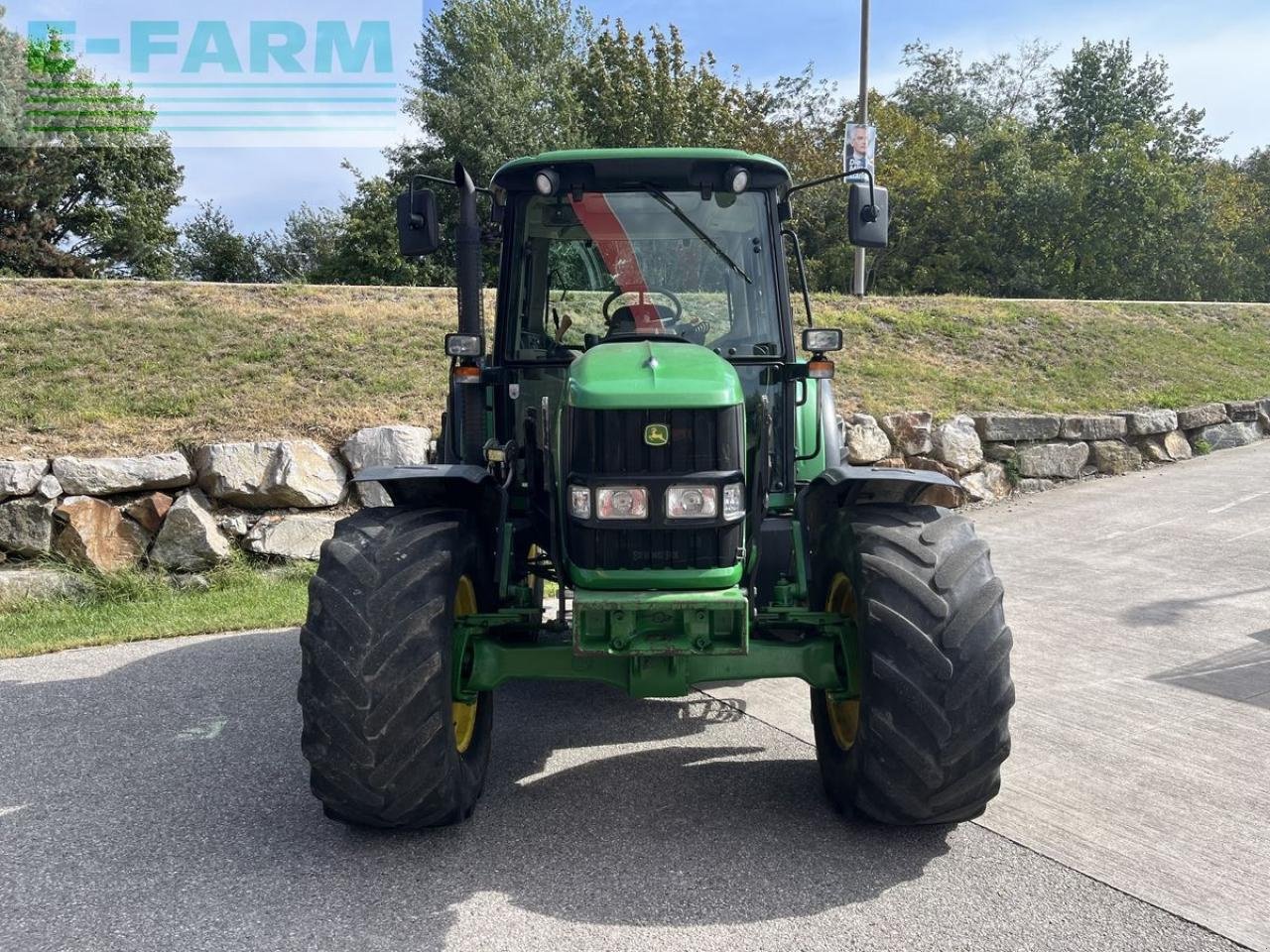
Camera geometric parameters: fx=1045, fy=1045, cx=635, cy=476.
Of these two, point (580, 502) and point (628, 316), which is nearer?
point (580, 502)

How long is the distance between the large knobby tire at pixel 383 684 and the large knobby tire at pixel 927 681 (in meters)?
1.42

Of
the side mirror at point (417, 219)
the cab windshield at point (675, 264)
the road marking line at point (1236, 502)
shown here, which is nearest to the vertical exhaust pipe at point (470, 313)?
the side mirror at point (417, 219)

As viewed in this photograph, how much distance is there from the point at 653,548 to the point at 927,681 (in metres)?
1.00

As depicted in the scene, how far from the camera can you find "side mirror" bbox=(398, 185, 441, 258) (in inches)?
186

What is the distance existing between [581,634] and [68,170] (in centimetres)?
2401

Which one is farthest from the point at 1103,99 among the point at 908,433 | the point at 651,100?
the point at 908,433

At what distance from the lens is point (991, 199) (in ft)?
86.0

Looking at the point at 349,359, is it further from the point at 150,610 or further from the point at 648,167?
the point at 648,167

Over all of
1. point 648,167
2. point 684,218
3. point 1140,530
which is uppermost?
point 648,167

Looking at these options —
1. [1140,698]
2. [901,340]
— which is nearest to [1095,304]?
[901,340]

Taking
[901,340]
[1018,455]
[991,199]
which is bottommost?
[1018,455]

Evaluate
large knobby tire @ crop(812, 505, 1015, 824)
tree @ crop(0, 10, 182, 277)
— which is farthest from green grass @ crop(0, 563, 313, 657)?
tree @ crop(0, 10, 182, 277)

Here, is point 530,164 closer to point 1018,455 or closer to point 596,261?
point 596,261

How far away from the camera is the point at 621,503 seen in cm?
355
